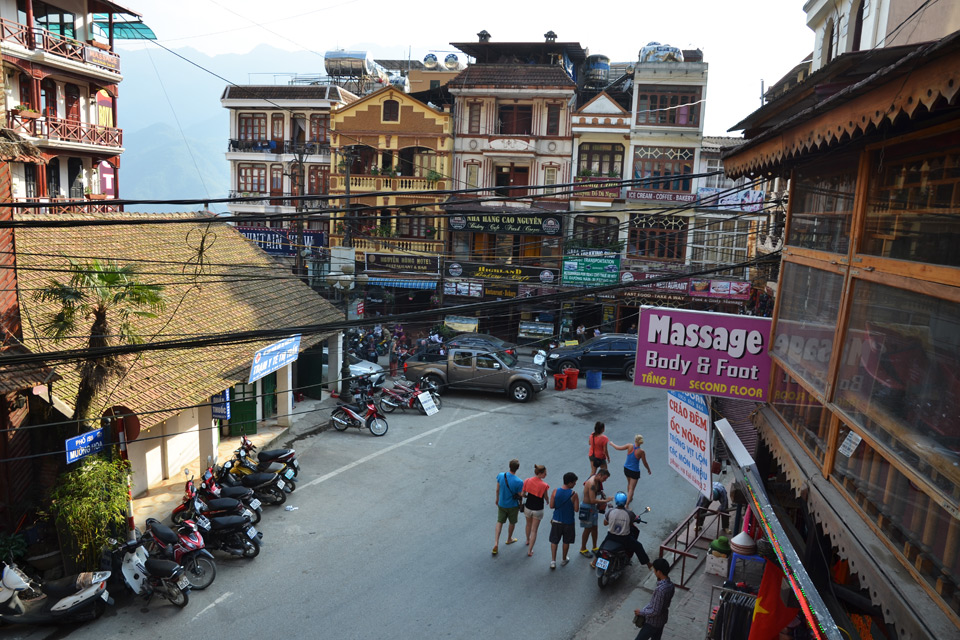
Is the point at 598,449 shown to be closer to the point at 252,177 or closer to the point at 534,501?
the point at 534,501

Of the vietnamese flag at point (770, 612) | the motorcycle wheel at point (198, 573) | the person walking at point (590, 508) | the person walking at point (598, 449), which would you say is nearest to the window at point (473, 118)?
the person walking at point (598, 449)

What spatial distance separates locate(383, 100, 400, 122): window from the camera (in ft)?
112

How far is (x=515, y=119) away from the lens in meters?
33.8

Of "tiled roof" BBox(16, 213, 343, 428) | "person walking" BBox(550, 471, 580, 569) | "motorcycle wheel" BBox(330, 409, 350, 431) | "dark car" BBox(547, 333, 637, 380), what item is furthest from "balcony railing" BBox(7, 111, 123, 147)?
"person walking" BBox(550, 471, 580, 569)

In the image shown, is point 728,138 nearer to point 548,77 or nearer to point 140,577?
point 548,77

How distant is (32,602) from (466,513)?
702 centimetres

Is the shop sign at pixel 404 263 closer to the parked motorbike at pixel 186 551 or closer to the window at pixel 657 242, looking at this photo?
the window at pixel 657 242

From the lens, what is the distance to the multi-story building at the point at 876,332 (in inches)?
144

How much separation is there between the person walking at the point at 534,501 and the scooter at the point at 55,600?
635cm

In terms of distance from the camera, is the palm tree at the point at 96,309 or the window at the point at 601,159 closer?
the palm tree at the point at 96,309

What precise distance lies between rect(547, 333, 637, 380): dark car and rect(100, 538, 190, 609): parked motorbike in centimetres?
1683

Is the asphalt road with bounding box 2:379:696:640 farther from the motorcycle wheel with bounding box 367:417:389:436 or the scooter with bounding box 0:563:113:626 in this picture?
the motorcycle wheel with bounding box 367:417:389:436

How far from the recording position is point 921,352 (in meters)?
4.03

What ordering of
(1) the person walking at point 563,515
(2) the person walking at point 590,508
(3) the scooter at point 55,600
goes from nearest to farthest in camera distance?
(3) the scooter at point 55,600 → (1) the person walking at point 563,515 → (2) the person walking at point 590,508
